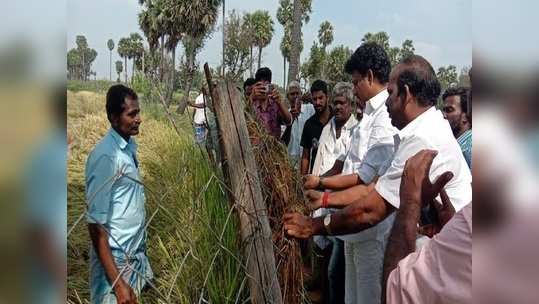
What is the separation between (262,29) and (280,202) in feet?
2.48

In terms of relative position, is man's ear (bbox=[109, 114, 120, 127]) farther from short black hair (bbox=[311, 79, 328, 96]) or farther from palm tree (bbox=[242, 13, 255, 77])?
short black hair (bbox=[311, 79, 328, 96])

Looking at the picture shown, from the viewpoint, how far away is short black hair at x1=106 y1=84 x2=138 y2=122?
148 cm

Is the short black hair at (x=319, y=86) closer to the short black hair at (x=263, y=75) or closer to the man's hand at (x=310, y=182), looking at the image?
the short black hair at (x=263, y=75)

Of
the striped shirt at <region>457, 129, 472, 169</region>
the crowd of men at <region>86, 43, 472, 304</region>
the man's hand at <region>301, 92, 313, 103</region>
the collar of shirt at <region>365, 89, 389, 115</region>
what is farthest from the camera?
the man's hand at <region>301, 92, 313, 103</region>

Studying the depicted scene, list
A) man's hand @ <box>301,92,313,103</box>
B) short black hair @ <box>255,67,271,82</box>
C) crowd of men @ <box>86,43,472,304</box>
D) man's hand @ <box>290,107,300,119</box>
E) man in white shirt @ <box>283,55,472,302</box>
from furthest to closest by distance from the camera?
1. man's hand @ <box>301,92,313,103</box>
2. man's hand @ <box>290,107,300,119</box>
3. short black hair @ <box>255,67,271,82</box>
4. man in white shirt @ <box>283,55,472,302</box>
5. crowd of men @ <box>86,43,472,304</box>

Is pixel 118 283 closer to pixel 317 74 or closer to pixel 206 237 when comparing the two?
pixel 206 237

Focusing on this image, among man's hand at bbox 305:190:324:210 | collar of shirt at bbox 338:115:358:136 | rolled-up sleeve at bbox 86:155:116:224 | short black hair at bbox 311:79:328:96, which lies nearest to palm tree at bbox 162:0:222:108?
rolled-up sleeve at bbox 86:155:116:224

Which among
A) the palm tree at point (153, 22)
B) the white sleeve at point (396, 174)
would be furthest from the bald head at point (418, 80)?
the palm tree at point (153, 22)

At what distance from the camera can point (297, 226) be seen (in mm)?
1621

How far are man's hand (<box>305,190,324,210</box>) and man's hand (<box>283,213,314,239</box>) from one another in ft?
0.94

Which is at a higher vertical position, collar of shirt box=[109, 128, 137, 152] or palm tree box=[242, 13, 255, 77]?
palm tree box=[242, 13, 255, 77]

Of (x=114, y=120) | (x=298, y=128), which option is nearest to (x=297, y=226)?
(x=114, y=120)

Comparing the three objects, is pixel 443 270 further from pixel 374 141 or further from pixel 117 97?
pixel 374 141

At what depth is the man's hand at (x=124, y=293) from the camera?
1.40 meters
